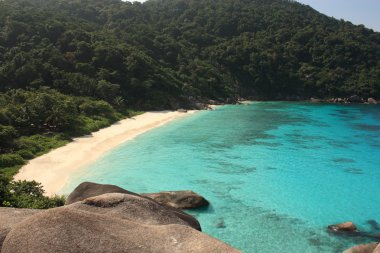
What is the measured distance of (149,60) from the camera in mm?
86688

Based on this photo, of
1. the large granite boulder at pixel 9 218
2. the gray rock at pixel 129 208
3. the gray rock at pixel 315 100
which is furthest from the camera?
the gray rock at pixel 315 100

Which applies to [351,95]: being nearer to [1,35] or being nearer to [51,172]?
[1,35]

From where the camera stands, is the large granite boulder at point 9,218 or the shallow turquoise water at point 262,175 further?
the shallow turquoise water at point 262,175

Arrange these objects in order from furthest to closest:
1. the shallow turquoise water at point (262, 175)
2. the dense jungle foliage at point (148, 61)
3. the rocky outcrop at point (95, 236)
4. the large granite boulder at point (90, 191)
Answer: the dense jungle foliage at point (148, 61) < the shallow turquoise water at point (262, 175) < the large granite boulder at point (90, 191) < the rocky outcrop at point (95, 236)

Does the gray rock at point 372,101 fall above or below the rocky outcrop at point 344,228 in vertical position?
above

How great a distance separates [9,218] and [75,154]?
2951 cm

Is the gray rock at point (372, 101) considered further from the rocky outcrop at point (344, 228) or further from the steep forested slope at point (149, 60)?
the rocky outcrop at point (344, 228)

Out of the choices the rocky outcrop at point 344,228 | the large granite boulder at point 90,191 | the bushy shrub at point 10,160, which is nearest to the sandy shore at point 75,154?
the bushy shrub at point 10,160

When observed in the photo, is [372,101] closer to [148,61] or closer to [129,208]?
[148,61]

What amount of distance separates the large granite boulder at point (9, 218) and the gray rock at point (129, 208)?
106cm

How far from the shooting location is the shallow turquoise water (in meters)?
22.3

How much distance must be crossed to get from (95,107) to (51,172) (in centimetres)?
2620

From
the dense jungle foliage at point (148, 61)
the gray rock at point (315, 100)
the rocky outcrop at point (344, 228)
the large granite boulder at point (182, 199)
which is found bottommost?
the rocky outcrop at point (344, 228)

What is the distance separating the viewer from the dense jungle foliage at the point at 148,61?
45763mm
